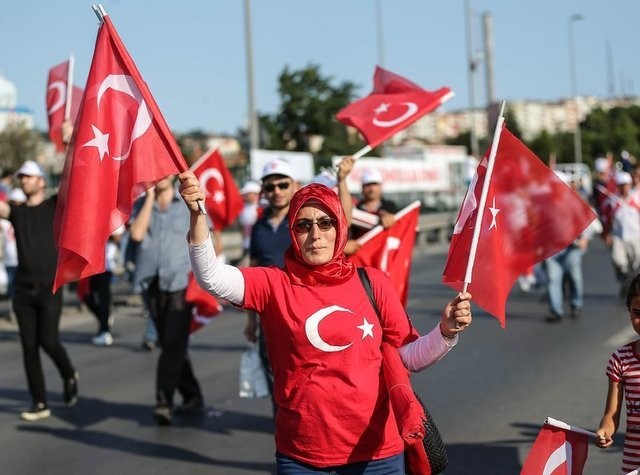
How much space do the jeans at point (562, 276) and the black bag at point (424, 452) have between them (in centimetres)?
870

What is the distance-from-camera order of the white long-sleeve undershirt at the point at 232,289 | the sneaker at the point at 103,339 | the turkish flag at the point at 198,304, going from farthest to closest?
the sneaker at the point at 103,339
the turkish flag at the point at 198,304
the white long-sleeve undershirt at the point at 232,289

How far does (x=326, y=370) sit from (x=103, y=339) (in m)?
8.88

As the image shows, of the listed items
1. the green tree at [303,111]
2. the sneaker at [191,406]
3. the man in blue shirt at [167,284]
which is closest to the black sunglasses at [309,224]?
the man in blue shirt at [167,284]

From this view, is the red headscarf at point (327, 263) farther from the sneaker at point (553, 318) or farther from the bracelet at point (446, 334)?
the sneaker at point (553, 318)

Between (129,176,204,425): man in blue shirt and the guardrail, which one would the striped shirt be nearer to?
(129,176,204,425): man in blue shirt

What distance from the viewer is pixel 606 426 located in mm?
4074

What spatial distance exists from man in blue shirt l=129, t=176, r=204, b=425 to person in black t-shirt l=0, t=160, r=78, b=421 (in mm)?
677

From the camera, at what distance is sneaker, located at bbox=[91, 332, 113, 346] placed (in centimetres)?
1217

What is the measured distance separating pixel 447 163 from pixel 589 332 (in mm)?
23554

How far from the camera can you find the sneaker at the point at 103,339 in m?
12.2

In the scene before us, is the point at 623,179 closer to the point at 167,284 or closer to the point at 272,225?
the point at 167,284

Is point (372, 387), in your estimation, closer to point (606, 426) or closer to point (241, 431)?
point (606, 426)

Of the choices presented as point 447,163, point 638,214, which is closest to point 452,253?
point 638,214

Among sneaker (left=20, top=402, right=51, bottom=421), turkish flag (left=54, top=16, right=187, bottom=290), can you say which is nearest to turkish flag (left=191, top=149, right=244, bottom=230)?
sneaker (left=20, top=402, right=51, bottom=421)
